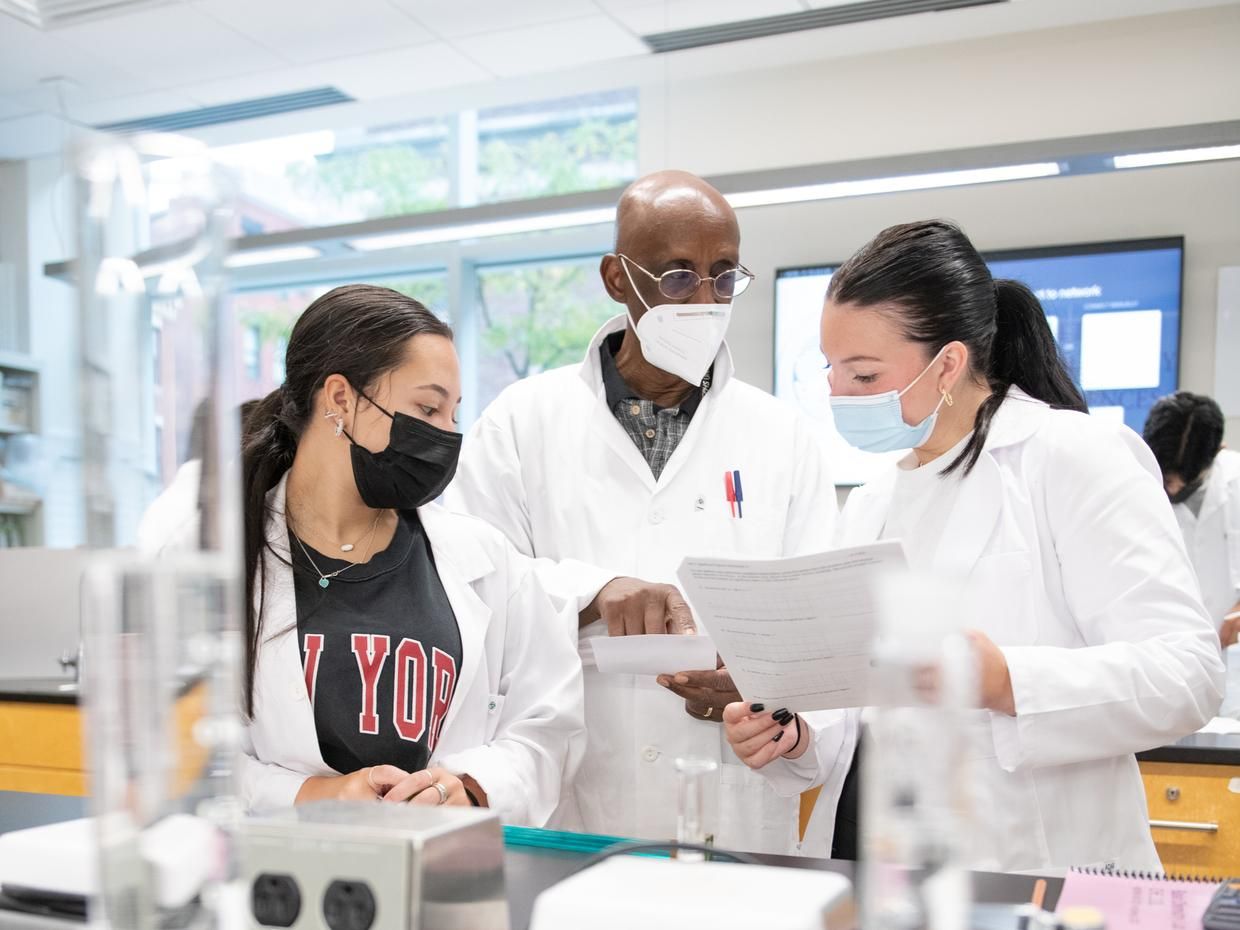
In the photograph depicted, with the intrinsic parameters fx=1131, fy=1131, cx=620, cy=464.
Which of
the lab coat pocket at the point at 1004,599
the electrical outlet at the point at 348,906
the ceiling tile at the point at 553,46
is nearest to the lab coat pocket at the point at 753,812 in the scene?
the lab coat pocket at the point at 1004,599

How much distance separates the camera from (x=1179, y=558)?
4.86 feet

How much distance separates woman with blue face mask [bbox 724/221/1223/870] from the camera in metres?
1.45

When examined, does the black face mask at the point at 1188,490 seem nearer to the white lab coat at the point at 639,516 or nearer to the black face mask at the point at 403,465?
the white lab coat at the point at 639,516

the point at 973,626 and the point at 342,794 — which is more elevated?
the point at 973,626

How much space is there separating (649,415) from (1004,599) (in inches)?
33.3

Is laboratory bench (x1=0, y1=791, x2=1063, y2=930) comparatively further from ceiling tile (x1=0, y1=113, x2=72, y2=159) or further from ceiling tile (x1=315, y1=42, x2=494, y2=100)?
ceiling tile (x1=0, y1=113, x2=72, y2=159)

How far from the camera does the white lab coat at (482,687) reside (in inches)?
61.1

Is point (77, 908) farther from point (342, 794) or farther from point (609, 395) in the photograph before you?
point (609, 395)

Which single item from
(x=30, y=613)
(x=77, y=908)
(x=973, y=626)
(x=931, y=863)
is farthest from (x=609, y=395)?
(x=30, y=613)

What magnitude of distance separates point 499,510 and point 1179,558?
1178mm

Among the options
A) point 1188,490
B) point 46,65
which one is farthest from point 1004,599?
point 46,65

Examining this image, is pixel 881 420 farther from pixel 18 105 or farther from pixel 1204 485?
pixel 18 105

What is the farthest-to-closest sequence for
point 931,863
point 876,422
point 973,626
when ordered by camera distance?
point 876,422, point 973,626, point 931,863

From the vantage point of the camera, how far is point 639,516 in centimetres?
210
